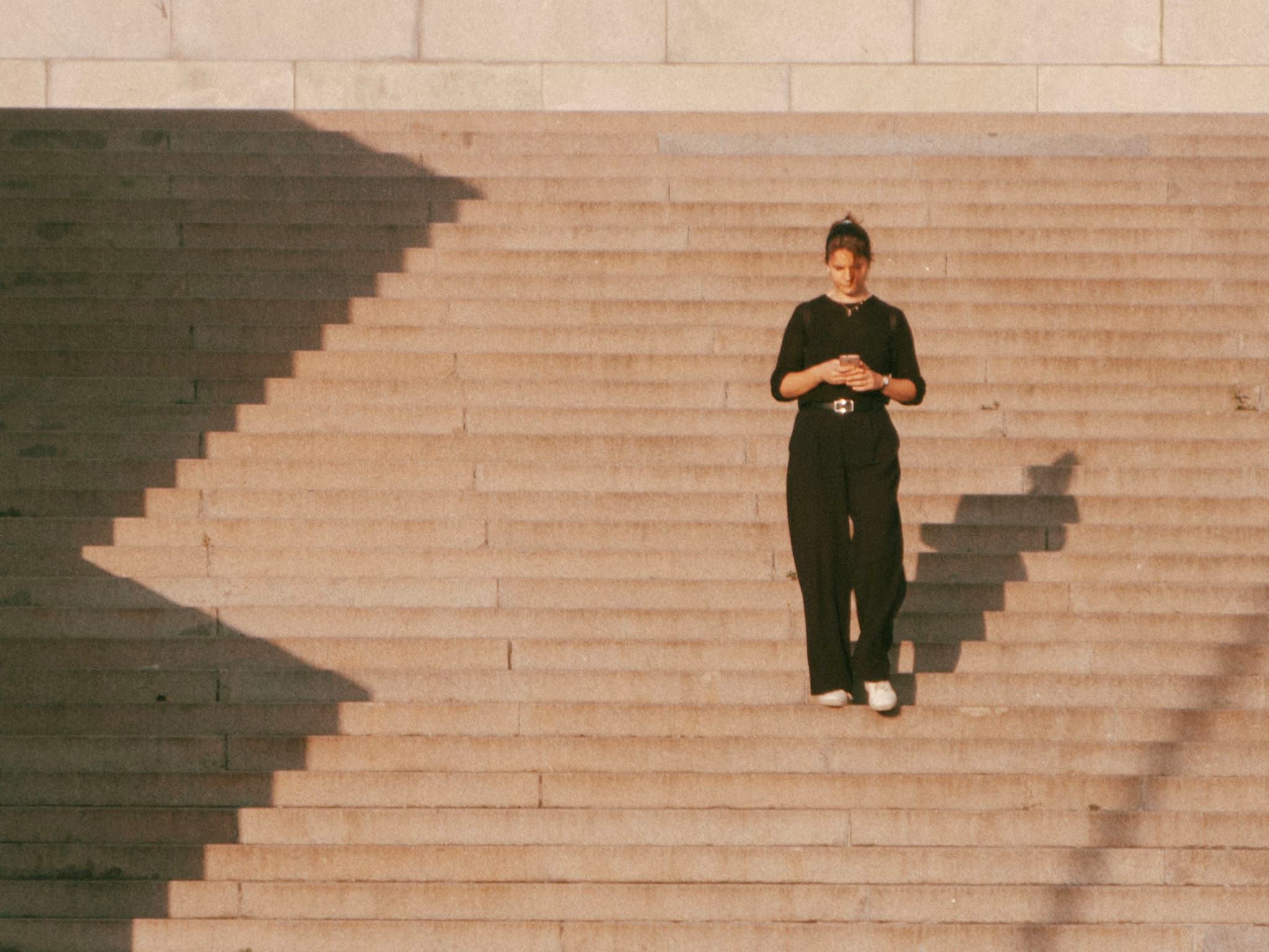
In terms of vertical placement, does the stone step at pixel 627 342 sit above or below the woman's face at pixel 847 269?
below

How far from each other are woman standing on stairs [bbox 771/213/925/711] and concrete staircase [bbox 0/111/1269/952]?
0.33 meters

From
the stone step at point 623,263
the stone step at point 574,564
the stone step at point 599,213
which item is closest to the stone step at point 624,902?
the stone step at point 574,564

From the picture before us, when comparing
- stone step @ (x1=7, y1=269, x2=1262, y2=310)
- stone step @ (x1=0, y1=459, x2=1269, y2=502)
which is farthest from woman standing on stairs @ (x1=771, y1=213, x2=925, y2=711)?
stone step @ (x1=7, y1=269, x2=1262, y2=310)

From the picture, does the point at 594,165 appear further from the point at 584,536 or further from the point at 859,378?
the point at 859,378

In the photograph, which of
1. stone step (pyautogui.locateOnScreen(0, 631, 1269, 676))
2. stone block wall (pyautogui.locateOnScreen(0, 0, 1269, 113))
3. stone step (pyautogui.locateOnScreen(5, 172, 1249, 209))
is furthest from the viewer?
stone block wall (pyautogui.locateOnScreen(0, 0, 1269, 113))

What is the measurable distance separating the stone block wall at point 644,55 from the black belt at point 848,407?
288 inches

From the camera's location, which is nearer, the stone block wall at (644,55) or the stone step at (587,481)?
the stone step at (587,481)

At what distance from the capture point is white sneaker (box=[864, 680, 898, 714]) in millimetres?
6887

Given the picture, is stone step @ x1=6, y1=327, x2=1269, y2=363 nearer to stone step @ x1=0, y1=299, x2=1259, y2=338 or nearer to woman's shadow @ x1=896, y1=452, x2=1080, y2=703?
stone step @ x1=0, y1=299, x2=1259, y2=338

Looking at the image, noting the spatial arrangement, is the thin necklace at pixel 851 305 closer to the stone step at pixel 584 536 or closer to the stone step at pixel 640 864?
the stone step at pixel 584 536

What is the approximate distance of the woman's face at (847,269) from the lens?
678cm

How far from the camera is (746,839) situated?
6727mm

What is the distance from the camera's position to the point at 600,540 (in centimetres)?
830

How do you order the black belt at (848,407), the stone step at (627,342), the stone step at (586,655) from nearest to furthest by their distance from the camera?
the black belt at (848,407) < the stone step at (586,655) < the stone step at (627,342)
